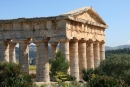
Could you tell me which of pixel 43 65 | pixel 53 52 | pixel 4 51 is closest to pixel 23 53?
pixel 4 51

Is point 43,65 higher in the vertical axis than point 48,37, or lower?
lower

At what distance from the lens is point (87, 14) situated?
3738 cm

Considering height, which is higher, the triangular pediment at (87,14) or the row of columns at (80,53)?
the triangular pediment at (87,14)

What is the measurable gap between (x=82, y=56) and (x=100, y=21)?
792cm

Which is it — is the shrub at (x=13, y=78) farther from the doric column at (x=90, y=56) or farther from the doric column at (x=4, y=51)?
the doric column at (x=90, y=56)

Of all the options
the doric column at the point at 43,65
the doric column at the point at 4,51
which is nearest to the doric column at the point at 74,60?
the doric column at the point at 43,65

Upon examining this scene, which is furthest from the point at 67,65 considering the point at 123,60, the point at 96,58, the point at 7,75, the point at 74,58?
the point at 96,58

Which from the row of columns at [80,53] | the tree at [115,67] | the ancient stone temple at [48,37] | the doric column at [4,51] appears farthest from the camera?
the doric column at [4,51]

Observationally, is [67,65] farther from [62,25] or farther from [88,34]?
[88,34]

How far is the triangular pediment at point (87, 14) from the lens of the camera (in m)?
32.9

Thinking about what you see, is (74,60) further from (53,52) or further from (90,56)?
(90,56)

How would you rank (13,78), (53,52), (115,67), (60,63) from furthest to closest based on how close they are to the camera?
(53,52), (115,67), (60,63), (13,78)

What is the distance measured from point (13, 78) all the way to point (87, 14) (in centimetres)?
1726

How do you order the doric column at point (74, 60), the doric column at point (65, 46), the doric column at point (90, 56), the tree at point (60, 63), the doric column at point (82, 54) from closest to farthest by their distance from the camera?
the tree at point (60, 63) < the doric column at point (65, 46) < the doric column at point (74, 60) < the doric column at point (82, 54) < the doric column at point (90, 56)
